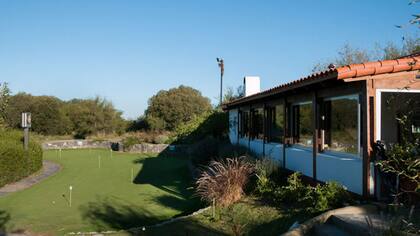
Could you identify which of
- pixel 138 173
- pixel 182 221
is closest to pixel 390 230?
pixel 182 221

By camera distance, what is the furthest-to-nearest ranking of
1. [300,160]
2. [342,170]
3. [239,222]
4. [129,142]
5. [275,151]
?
1. [129,142]
2. [275,151]
3. [300,160]
4. [342,170]
5. [239,222]

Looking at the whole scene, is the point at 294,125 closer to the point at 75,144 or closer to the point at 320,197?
the point at 320,197

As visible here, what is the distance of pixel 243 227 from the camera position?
9.09 meters

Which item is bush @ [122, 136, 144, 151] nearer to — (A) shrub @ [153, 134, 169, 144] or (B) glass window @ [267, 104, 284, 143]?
(A) shrub @ [153, 134, 169, 144]

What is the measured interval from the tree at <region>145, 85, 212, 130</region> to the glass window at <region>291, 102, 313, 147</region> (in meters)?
43.0

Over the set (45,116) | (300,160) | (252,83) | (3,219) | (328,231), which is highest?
(252,83)

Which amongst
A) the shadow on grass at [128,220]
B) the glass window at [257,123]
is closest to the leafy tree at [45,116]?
the glass window at [257,123]

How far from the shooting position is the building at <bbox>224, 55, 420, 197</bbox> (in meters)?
8.62

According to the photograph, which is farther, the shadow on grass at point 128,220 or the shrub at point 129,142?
the shrub at point 129,142

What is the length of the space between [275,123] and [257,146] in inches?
96.7

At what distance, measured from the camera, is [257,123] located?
19.2 m

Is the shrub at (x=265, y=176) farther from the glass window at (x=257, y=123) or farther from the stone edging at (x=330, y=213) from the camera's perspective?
the glass window at (x=257, y=123)

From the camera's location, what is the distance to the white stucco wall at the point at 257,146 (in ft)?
57.3

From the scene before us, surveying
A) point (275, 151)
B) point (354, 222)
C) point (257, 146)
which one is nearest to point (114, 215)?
point (275, 151)
